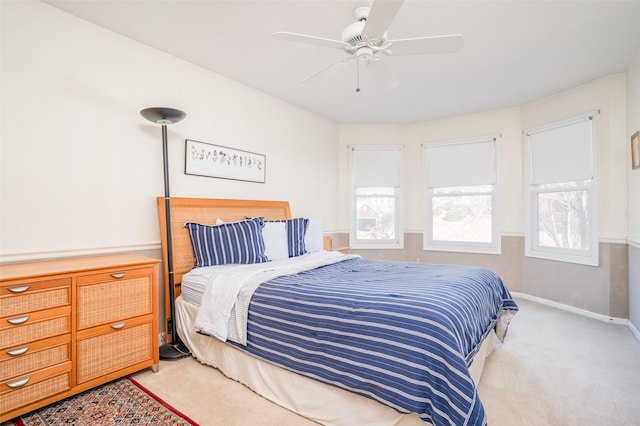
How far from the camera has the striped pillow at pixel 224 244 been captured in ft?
9.28

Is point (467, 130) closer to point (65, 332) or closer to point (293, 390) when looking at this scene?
point (293, 390)

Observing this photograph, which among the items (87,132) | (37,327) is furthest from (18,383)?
(87,132)

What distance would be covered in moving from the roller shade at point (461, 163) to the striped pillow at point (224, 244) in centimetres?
328

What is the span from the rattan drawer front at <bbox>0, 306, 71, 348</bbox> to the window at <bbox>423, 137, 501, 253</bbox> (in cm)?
455

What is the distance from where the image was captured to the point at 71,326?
1947mm

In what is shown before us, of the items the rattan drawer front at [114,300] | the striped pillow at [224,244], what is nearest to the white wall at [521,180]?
the striped pillow at [224,244]

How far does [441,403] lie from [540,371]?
157 centimetres

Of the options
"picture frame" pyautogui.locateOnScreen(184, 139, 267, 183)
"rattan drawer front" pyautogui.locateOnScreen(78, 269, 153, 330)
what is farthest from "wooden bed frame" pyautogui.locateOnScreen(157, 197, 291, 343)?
"rattan drawer front" pyautogui.locateOnScreen(78, 269, 153, 330)

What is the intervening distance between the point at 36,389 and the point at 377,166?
15.1 ft

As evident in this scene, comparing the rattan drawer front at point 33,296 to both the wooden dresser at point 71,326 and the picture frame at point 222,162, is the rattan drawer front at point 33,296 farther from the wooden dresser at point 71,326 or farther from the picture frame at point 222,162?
the picture frame at point 222,162

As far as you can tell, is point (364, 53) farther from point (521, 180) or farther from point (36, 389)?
point (521, 180)

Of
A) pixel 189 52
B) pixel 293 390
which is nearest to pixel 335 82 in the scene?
pixel 189 52

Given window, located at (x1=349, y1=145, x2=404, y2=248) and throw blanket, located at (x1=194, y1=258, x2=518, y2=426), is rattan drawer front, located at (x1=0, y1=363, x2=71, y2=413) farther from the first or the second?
window, located at (x1=349, y1=145, x2=404, y2=248)

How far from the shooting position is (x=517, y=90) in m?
3.89
